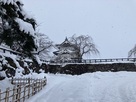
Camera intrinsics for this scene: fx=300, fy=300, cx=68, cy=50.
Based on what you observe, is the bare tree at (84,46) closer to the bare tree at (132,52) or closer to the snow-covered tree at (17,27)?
the bare tree at (132,52)

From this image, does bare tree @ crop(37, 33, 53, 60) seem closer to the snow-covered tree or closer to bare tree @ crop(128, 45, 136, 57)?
bare tree @ crop(128, 45, 136, 57)

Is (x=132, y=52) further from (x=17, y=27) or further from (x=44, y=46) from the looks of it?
(x=17, y=27)

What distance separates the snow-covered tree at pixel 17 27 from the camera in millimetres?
→ 10531

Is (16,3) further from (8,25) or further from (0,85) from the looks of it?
(0,85)

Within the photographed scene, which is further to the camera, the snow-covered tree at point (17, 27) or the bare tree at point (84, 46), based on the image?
the bare tree at point (84, 46)

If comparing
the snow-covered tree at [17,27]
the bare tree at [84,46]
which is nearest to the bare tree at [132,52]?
the bare tree at [84,46]

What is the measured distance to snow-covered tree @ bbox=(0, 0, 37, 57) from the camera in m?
10.5

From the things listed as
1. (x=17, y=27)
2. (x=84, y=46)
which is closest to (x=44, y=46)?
(x=84, y=46)

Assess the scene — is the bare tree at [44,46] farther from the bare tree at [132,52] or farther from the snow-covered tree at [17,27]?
the snow-covered tree at [17,27]

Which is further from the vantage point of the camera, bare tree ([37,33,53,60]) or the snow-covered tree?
bare tree ([37,33,53,60])

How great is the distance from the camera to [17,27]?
35.4 feet

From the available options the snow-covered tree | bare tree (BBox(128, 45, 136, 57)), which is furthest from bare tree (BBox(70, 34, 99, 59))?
the snow-covered tree

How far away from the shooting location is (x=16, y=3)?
11.0 metres

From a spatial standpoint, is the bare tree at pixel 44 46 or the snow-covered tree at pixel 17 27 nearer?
the snow-covered tree at pixel 17 27
